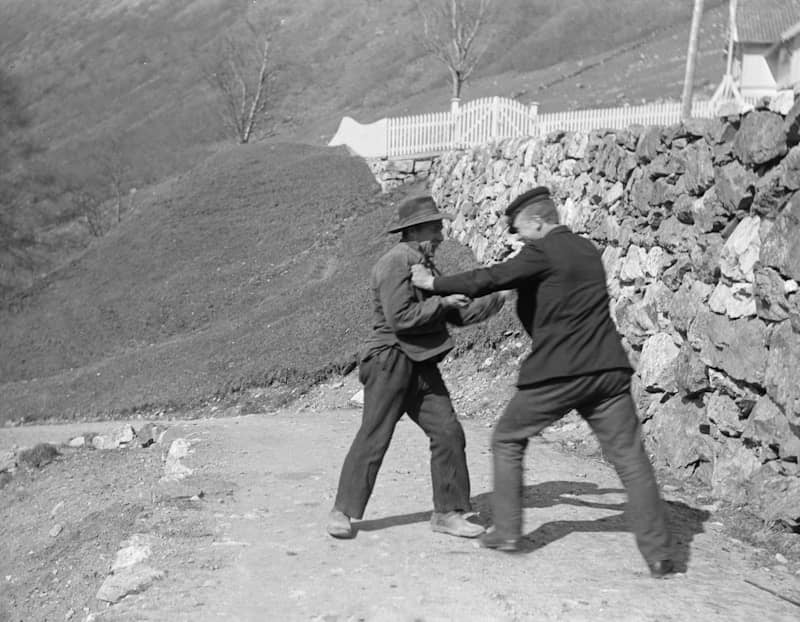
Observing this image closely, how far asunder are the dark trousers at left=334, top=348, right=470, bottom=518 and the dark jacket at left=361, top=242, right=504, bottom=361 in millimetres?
89

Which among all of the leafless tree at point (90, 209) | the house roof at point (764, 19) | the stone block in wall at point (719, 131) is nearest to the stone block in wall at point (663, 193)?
the stone block in wall at point (719, 131)

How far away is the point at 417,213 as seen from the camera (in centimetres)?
573

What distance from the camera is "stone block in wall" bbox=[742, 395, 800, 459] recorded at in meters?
6.44

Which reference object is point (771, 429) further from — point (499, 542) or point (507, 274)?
point (507, 274)

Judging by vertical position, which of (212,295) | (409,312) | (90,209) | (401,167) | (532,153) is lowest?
(90,209)

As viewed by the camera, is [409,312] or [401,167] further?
[401,167]

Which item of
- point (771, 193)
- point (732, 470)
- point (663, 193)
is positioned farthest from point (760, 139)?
point (732, 470)

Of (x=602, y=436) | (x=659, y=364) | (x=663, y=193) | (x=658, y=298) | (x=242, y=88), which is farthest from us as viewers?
(x=242, y=88)

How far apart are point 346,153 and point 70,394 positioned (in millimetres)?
11191

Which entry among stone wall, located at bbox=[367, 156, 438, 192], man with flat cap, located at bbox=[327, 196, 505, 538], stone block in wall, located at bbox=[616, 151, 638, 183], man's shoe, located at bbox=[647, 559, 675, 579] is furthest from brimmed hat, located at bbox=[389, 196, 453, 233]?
stone wall, located at bbox=[367, 156, 438, 192]

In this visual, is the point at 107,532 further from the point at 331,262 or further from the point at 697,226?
the point at 331,262

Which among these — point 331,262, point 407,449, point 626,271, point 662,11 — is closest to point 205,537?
point 407,449

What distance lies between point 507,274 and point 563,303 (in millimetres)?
311

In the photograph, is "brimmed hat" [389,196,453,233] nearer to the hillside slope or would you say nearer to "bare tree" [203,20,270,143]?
the hillside slope
